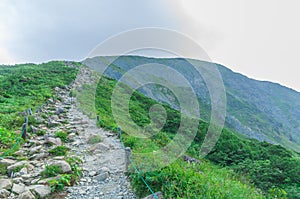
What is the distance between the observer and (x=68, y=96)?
2211 cm

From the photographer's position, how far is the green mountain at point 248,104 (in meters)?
90.2

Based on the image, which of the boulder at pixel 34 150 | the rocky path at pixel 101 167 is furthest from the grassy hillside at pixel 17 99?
the rocky path at pixel 101 167

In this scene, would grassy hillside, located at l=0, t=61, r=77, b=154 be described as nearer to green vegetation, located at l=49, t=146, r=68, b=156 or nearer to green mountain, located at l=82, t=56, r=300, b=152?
green vegetation, located at l=49, t=146, r=68, b=156

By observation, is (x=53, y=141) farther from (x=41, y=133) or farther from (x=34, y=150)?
(x=41, y=133)

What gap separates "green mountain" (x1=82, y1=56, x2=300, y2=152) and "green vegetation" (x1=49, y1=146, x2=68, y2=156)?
134 feet

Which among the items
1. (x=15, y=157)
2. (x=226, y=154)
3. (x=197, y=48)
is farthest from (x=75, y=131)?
(x=226, y=154)

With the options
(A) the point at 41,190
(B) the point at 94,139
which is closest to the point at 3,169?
(A) the point at 41,190

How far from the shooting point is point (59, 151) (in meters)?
9.24

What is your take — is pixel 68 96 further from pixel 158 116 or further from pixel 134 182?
pixel 134 182

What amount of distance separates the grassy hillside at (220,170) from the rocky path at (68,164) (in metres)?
0.70

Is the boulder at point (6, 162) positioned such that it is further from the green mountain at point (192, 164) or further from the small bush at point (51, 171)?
the small bush at point (51, 171)

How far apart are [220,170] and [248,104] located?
445 feet

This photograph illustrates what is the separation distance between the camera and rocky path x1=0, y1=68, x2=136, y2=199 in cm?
637

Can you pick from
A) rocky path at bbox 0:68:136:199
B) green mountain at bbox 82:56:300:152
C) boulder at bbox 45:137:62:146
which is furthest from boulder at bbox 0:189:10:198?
green mountain at bbox 82:56:300:152
